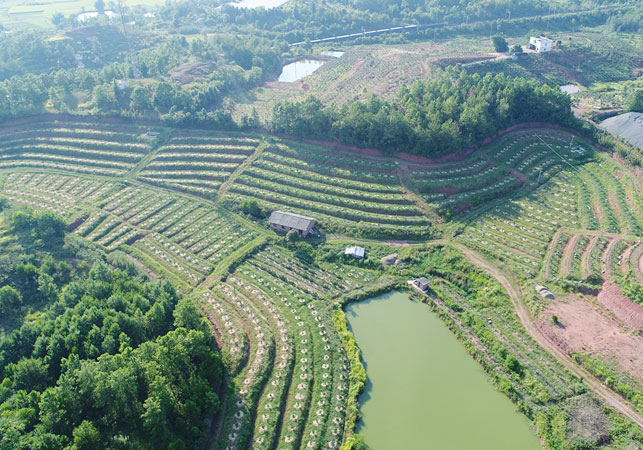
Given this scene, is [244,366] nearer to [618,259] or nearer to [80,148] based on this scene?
[618,259]

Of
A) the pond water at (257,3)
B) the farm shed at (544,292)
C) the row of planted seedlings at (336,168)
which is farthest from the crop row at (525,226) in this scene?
the pond water at (257,3)

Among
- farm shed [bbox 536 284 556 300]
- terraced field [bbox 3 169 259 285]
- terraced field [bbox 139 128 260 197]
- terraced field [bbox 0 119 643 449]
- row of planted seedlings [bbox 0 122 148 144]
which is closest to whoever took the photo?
terraced field [bbox 0 119 643 449]

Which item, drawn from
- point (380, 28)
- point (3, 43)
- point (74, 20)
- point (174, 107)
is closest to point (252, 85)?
point (174, 107)

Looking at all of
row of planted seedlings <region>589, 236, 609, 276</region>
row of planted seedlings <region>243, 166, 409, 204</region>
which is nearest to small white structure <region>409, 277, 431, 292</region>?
row of planted seedlings <region>243, 166, 409, 204</region>

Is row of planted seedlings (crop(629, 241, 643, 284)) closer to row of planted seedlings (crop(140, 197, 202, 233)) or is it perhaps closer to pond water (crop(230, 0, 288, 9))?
row of planted seedlings (crop(140, 197, 202, 233))

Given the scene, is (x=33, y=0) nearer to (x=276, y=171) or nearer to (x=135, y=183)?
A: (x=135, y=183)

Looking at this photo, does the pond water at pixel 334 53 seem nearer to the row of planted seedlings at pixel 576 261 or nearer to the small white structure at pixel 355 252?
the small white structure at pixel 355 252

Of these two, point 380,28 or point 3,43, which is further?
point 380,28

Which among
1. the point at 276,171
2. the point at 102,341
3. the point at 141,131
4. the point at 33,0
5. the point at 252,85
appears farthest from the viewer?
the point at 33,0
